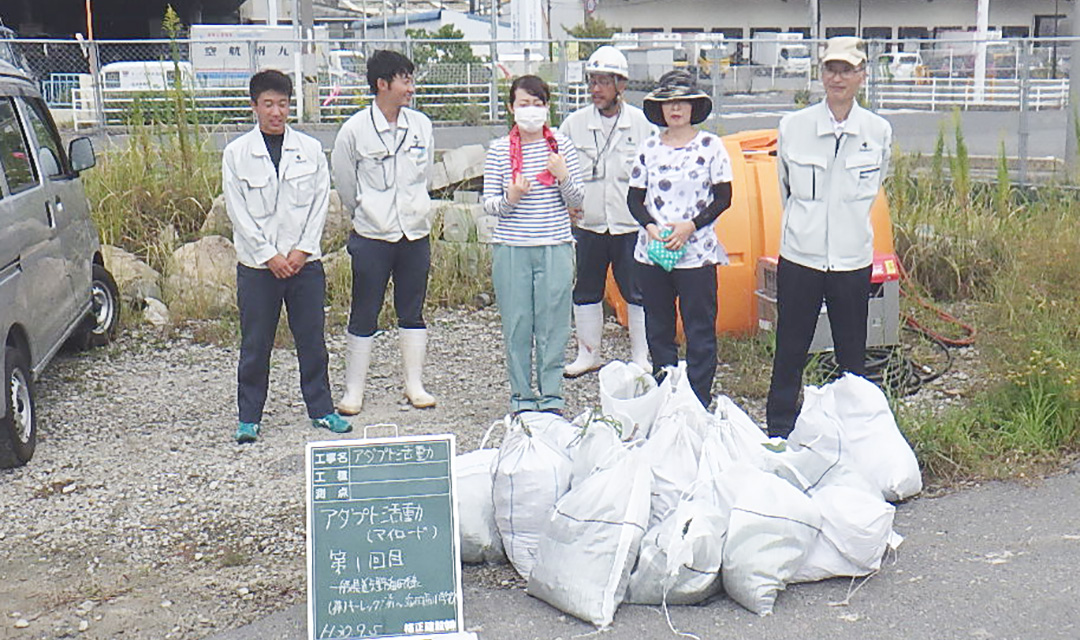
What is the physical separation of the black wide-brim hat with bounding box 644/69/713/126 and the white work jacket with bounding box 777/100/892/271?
0.45m

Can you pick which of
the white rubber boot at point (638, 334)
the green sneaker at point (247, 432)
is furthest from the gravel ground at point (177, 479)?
the white rubber boot at point (638, 334)

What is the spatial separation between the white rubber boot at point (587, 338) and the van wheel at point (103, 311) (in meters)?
3.21

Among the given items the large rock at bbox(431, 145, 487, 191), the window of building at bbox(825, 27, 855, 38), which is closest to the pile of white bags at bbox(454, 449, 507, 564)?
the large rock at bbox(431, 145, 487, 191)

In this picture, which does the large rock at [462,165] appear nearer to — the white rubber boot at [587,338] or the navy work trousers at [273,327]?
the white rubber boot at [587,338]

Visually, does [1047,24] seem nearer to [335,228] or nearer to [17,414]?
[335,228]

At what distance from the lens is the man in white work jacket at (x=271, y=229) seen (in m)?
5.95

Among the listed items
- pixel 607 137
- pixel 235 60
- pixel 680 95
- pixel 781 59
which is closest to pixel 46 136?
pixel 607 137

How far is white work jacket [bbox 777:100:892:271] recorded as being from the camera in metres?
5.54

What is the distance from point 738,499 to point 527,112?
2.41 metres

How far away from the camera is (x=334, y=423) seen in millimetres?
6316

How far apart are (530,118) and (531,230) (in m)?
0.55

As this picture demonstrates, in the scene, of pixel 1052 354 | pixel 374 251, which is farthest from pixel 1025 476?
pixel 374 251

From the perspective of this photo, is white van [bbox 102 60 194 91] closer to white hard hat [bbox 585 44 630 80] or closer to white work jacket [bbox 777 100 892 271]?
white hard hat [bbox 585 44 630 80]

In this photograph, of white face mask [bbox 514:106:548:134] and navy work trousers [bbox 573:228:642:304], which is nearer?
white face mask [bbox 514:106:548:134]
